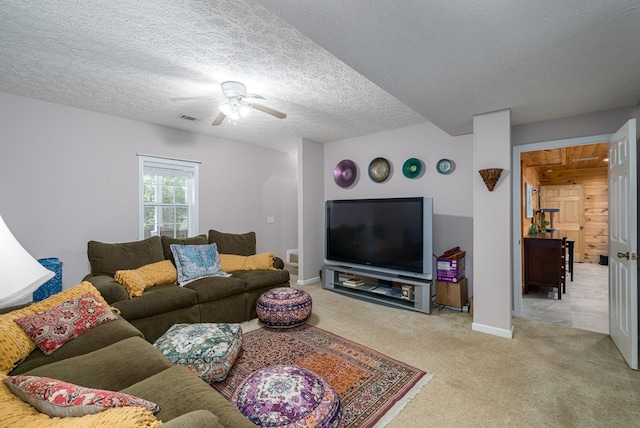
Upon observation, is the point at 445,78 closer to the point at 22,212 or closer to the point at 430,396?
the point at 430,396

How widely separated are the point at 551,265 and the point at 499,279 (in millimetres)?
1988

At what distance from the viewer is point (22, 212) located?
3.07 meters

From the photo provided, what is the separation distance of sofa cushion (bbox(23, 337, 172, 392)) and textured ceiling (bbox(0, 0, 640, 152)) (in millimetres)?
1915

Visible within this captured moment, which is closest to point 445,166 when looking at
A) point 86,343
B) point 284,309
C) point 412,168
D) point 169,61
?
point 412,168

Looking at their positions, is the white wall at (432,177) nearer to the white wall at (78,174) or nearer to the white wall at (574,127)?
the white wall at (574,127)

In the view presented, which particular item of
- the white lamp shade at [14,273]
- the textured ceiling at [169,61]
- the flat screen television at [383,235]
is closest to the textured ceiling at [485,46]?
the textured ceiling at [169,61]

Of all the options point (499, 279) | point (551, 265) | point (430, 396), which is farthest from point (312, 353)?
point (551, 265)

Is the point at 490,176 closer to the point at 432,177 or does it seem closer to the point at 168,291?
the point at 432,177

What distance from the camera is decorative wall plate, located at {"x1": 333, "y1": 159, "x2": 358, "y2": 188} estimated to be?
4812 millimetres

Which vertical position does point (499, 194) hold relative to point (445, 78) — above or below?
below

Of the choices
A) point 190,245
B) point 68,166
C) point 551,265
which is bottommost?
point 551,265

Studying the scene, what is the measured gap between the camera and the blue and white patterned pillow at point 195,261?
327 cm

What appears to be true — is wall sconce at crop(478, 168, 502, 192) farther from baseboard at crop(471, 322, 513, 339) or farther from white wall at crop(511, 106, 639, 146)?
baseboard at crop(471, 322, 513, 339)

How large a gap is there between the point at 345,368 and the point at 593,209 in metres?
7.80
